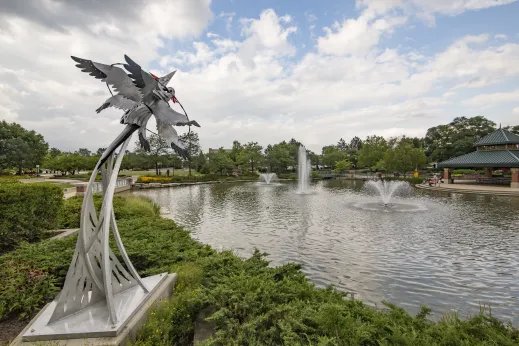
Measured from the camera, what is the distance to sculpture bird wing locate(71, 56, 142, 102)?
440 cm

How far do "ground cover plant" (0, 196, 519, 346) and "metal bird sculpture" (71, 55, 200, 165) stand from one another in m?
2.46

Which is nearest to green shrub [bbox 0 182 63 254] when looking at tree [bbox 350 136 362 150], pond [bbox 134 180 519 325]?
pond [bbox 134 180 519 325]

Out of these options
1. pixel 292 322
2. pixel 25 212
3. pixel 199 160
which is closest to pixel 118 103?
pixel 292 322

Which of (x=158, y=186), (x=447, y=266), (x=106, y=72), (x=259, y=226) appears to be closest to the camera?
(x=106, y=72)

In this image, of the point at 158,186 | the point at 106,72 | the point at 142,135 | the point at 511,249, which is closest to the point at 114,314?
the point at 142,135

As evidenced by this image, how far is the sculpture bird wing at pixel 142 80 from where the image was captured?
4313 mm

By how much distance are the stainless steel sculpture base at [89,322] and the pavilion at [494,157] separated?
39040 mm

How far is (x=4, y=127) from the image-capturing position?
46688 millimetres

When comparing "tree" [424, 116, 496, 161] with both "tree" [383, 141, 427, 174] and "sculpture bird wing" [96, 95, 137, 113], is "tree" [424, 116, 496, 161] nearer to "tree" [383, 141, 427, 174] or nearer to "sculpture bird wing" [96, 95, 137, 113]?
"tree" [383, 141, 427, 174]

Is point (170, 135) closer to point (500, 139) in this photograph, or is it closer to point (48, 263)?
point (48, 263)

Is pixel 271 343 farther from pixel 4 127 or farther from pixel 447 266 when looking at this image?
pixel 4 127

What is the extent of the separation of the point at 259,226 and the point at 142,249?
23.5 feet

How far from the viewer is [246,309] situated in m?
4.27

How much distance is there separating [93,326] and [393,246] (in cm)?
958
